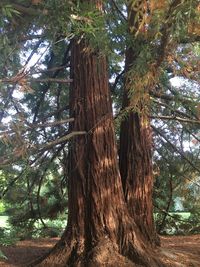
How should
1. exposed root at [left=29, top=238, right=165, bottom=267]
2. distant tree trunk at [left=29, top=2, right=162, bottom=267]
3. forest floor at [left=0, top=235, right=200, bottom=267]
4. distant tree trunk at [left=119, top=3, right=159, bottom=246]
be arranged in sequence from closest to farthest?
exposed root at [left=29, top=238, right=165, bottom=267], distant tree trunk at [left=29, top=2, right=162, bottom=267], forest floor at [left=0, top=235, right=200, bottom=267], distant tree trunk at [left=119, top=3, right=159, bottom=246]

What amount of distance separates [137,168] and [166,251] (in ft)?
3.79

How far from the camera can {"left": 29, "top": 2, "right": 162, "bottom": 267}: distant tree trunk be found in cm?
539

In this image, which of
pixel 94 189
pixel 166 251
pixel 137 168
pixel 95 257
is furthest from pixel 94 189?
pixel 166 251

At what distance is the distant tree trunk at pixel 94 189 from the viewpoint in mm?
5387

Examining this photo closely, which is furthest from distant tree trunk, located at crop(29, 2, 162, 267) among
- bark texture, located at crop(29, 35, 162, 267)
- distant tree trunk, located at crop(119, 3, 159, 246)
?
distant tree trunk, located at crop(119, 3, 159, 246)

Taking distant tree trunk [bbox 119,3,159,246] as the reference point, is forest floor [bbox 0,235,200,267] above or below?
below

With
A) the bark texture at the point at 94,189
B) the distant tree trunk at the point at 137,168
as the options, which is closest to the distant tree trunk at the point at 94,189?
the bark texture at the point at 94,189

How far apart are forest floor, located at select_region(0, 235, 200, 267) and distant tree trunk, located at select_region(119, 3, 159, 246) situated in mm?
373

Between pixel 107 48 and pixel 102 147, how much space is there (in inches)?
60.1

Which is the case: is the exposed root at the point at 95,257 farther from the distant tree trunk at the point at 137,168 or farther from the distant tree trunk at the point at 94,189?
the distant tree trunk at the point at 137,168

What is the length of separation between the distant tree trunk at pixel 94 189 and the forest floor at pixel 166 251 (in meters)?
0.55

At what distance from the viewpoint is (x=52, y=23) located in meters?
4.28

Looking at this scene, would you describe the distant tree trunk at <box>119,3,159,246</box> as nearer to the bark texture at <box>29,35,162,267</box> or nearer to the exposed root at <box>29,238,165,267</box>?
the bark texture at <box>29,35,162,267</box>

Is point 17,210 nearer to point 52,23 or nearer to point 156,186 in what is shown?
point 156,186
